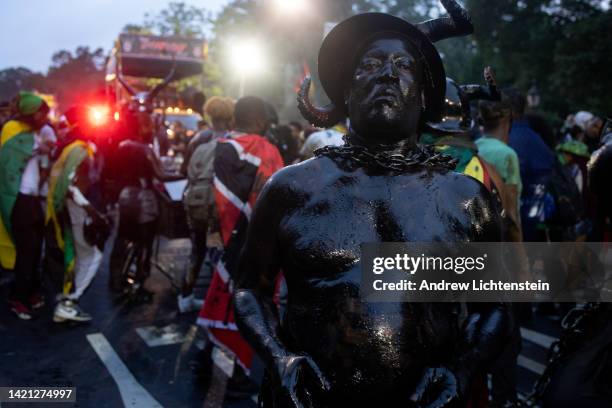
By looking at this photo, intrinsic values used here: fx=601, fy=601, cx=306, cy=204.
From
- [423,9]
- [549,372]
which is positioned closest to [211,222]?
[549,372]

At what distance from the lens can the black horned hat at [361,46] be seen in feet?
6.15

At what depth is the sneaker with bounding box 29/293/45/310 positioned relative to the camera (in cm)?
643

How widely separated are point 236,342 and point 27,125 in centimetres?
348

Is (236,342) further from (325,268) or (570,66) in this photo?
(570,66)

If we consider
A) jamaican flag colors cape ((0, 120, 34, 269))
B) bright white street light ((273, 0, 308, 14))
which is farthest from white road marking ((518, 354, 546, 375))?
bright white street light ((273, 0, 308, 14))

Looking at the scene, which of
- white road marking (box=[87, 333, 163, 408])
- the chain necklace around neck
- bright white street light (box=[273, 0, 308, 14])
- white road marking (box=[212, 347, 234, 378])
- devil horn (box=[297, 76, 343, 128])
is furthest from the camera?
bright white street light (box=[273, 0, 308, 14])

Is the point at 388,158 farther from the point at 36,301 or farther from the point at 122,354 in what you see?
the point at 36,301

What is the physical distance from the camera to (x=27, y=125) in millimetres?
6176

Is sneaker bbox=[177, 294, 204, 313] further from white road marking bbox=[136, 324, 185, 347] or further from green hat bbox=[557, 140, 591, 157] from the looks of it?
green hat bbox=[557, 140, 591, 157]

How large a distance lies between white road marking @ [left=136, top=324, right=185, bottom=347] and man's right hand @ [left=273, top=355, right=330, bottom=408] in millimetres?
4118

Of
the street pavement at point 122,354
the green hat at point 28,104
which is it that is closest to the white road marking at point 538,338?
the street pavement at point 122,354

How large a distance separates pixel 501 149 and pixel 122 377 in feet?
11.1

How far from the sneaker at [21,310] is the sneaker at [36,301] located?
0.80ft

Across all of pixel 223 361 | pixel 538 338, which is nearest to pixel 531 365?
pixel 538 338
